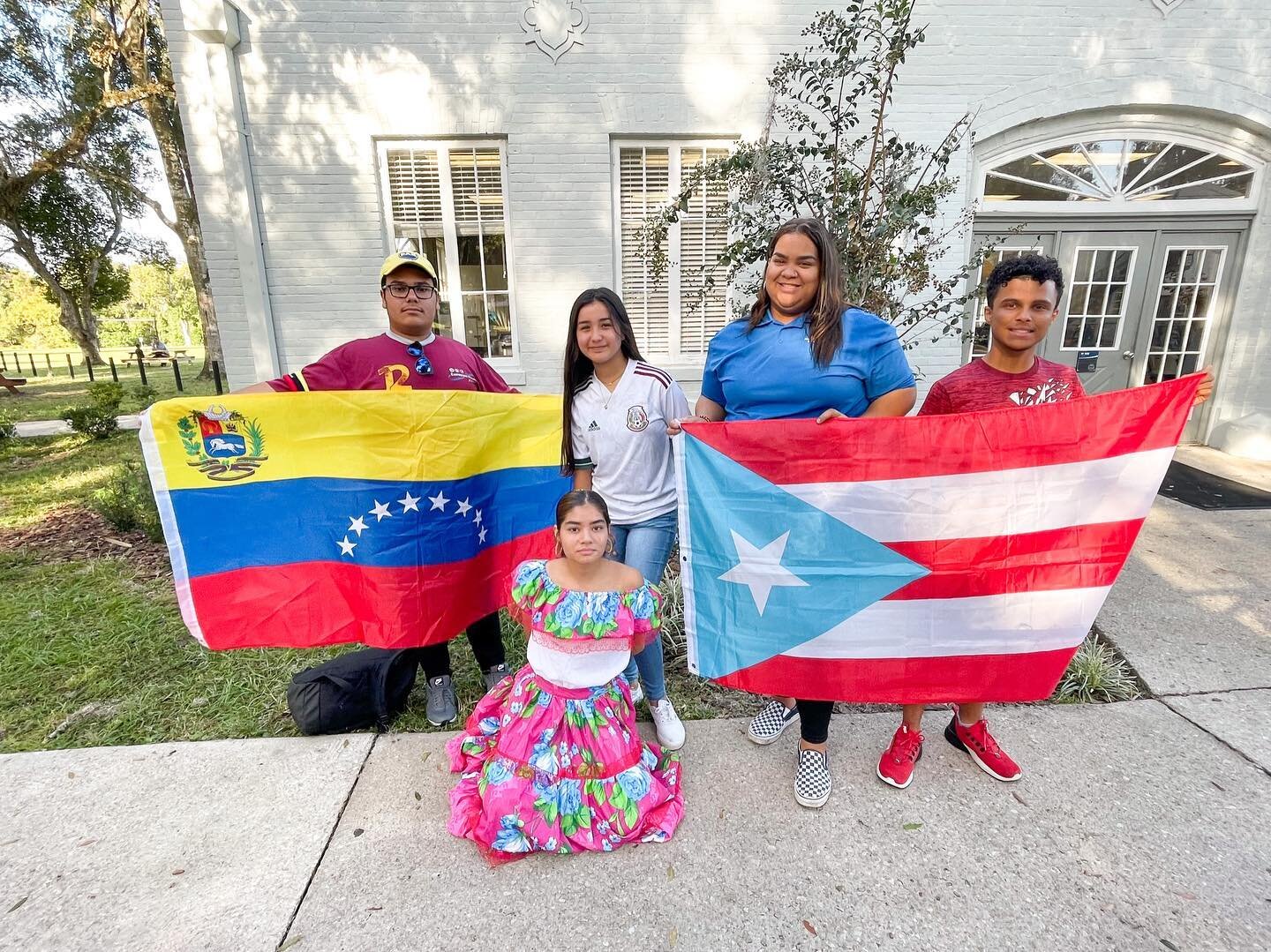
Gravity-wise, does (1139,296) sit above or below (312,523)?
above

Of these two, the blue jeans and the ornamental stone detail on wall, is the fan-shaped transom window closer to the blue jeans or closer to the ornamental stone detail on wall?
the ornamental stone detail on wall

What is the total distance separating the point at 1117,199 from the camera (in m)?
6.53

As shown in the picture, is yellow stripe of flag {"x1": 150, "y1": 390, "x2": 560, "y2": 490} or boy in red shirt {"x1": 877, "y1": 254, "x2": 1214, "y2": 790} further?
yellow stripe of flag {"x1": 150, "y1": 390, "x2": 560, "y2": 490}

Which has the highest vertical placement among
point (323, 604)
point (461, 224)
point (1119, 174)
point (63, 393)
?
point (1119, 174)

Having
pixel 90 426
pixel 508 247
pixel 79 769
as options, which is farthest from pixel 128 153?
pixel 79 769

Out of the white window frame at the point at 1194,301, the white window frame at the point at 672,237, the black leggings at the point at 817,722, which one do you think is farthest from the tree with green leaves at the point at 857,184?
the white window frame at the point at 1194,301

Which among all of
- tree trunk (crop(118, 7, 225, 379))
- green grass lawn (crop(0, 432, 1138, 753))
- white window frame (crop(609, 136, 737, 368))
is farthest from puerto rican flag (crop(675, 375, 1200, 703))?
tree trunk (crop(118, 7, 225, 379))

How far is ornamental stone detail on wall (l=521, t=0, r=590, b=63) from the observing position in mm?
5668

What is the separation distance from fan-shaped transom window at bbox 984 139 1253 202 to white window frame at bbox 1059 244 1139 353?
0.48 meters

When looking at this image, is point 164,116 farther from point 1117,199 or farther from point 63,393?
point 1117,199

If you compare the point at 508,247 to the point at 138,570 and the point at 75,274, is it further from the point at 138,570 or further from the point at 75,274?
the point at 75,274

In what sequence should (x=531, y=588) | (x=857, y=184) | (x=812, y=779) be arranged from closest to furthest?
(x=531, y=588) < (x=812, y=779) < (x=857, y=184)

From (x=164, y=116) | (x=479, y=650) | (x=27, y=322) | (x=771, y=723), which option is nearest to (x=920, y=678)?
(x=771, y=723)

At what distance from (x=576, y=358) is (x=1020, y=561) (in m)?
1.71
